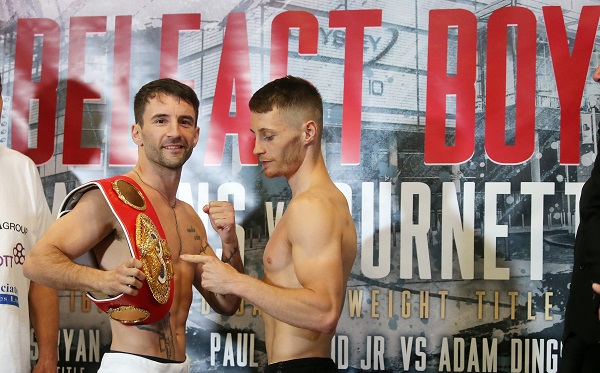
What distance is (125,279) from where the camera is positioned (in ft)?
6.84

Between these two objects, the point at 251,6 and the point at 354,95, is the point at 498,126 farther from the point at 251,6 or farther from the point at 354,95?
the point at 251,6

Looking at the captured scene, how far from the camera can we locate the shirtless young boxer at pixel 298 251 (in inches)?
82.5

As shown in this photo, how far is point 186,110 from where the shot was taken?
259 centimetres

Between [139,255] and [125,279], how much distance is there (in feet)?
0.36

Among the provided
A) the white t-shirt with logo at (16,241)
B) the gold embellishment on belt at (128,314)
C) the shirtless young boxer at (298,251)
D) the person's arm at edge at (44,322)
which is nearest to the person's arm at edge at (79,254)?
the gold embellishment on belt at (128,314)

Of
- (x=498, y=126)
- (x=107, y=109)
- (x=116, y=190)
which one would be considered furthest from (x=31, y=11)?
(x=498, y=126)

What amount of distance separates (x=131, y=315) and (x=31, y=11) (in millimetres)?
1871

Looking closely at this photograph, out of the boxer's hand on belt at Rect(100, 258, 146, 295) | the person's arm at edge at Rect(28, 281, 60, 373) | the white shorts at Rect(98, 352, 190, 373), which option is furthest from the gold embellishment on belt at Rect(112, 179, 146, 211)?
the person's arm at edge at Rect(28, 281, 60, 373)

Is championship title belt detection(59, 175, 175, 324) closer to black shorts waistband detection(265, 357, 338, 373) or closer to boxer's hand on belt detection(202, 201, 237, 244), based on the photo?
boxer's hand on belt detection(202, 201, 237, 244)

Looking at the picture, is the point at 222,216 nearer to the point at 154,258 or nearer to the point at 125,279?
the point at 154,258

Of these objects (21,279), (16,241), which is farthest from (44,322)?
(16,241)

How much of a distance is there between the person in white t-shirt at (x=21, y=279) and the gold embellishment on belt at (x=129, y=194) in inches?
24.2

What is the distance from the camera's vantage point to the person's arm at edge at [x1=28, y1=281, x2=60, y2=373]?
111 inches

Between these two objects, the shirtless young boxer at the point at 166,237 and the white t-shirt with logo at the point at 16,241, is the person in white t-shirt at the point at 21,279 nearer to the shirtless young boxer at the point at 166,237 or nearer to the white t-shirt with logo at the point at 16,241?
the white t-shirt with logo at the point at 16,241
